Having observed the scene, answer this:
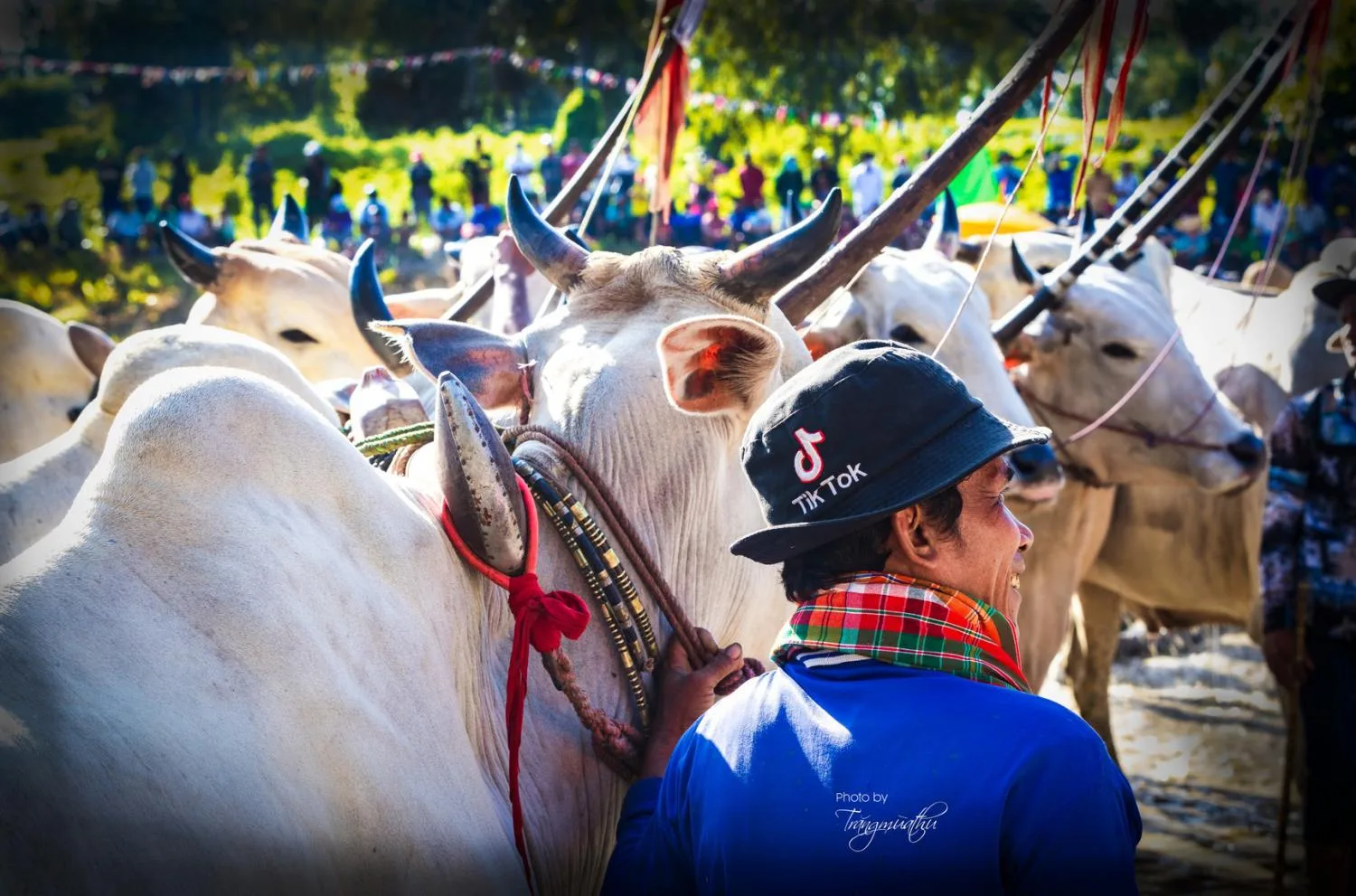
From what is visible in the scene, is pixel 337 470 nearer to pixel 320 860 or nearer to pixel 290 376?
pixel 320 860

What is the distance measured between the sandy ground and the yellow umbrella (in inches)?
109

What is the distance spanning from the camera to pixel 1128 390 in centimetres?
579

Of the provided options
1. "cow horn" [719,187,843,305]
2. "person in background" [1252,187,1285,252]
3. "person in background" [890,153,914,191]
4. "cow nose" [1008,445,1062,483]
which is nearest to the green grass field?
"person in background" [890,153,914,191]

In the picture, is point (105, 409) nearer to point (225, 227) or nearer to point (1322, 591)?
point (1322, 591)

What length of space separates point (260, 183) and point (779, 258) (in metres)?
9.62

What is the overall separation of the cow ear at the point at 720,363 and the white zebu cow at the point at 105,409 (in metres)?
1.07

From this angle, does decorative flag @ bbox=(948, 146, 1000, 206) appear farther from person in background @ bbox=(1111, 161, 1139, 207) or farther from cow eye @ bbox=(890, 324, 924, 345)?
cow eye @ bbox=(890, 324, 924, 345)

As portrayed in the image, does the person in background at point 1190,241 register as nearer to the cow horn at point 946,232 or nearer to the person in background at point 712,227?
the person in background at point 712,227

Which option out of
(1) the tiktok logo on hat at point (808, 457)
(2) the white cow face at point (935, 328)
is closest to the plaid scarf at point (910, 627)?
(1) the tiktok logo on hat at point (808, 457)

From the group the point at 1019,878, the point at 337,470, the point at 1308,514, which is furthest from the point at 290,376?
the point at 1308,514

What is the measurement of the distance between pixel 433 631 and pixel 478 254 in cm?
445

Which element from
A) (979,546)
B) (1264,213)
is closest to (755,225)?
(1264,213)

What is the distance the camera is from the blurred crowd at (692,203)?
11.1m

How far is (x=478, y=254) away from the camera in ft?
21.6
